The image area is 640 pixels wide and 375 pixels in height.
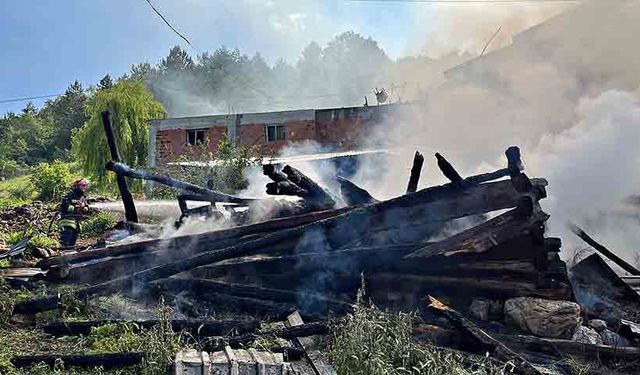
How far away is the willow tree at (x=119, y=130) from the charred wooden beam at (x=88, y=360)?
2494 cm

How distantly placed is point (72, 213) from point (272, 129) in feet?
49.1

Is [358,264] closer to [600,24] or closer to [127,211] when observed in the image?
[127,211]

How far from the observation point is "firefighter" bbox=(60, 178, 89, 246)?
37.2 feet

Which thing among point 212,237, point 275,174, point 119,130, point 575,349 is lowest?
point 575,349

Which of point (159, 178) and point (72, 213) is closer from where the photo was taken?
point (159, 178)

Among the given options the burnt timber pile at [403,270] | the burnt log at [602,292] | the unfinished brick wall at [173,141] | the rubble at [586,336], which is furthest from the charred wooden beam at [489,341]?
the unfinished brick wall at [173,141]

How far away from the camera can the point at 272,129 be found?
84.7ft

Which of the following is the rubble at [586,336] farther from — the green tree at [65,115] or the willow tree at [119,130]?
the green tree at [65,115]

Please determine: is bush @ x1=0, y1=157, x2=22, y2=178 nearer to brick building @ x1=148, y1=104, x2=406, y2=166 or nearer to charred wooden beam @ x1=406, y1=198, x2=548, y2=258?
brick building @ x1=148, y1=104, x2=406, y2=166

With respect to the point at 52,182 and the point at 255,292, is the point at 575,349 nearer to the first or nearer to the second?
the point at 255,292

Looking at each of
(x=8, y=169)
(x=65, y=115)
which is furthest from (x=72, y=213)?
(x=65, y=115)

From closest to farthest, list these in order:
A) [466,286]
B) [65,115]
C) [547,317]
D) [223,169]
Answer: [547,317], [466,286], [223,169], [65,115]

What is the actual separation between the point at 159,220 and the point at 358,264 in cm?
756

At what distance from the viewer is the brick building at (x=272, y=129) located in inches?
952
